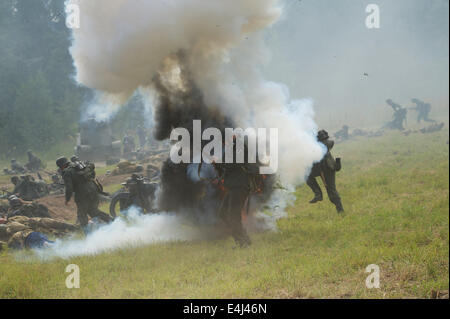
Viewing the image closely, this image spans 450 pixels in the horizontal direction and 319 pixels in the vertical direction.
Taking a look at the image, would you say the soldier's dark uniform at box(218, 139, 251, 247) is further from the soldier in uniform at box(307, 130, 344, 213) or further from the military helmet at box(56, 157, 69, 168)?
the military helmet at box(56, 157, 69, 168)

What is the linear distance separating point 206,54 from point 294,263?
4809 mm

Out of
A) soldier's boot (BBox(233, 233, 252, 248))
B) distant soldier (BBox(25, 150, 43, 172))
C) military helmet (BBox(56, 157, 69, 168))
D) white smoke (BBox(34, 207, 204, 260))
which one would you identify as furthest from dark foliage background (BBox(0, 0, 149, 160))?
soldier's boot (BBox(233, 233, 252, 248))

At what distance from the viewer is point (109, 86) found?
849cm

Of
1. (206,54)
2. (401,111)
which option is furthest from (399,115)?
(206,54)

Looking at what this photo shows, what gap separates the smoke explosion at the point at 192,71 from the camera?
25.4ft

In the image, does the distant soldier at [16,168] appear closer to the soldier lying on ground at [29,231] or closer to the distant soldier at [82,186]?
the soldier lying on ground at [29,231]

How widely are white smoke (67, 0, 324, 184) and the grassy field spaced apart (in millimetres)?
1882

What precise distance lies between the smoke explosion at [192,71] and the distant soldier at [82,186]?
168 cm

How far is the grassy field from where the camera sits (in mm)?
5438

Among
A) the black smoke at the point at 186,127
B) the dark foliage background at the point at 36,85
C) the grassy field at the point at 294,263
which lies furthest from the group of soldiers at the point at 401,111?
the black smoke at the point at 186,127

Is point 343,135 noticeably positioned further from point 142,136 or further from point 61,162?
point 61,162

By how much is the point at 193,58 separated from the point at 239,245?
162 inches
